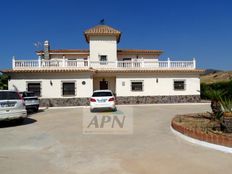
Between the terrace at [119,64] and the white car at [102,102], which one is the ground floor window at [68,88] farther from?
the white car at [102,102]

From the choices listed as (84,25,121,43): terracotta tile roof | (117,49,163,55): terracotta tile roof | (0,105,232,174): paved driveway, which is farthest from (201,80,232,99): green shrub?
(84,25,121,43): terracotta tile roof

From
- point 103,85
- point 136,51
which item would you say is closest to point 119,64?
point 103,85

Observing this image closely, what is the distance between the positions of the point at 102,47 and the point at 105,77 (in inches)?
157

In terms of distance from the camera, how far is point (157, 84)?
23266 mm

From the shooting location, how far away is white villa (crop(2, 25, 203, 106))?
70.2 feet

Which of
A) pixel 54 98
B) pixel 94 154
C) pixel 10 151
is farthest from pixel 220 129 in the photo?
pixel 54 98

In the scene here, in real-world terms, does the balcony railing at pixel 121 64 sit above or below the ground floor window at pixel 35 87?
above

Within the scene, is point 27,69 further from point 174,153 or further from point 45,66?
point 174,153

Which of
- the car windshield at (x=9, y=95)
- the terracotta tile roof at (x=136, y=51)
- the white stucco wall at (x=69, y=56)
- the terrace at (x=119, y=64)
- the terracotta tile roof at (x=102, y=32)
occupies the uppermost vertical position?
the terracotta tile roof at (x=102, y=32)

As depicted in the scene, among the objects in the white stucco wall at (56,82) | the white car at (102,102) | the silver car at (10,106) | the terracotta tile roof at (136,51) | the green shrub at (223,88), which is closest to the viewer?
the green shrub at (223,88)

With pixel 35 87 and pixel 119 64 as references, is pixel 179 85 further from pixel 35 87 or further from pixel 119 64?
pixel 35 87

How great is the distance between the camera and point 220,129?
7062mm

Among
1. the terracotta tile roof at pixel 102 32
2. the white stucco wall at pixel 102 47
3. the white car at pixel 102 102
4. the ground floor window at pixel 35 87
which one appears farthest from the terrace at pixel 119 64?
the white car at pixel 102 102

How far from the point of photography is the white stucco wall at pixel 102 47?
25844 mm
